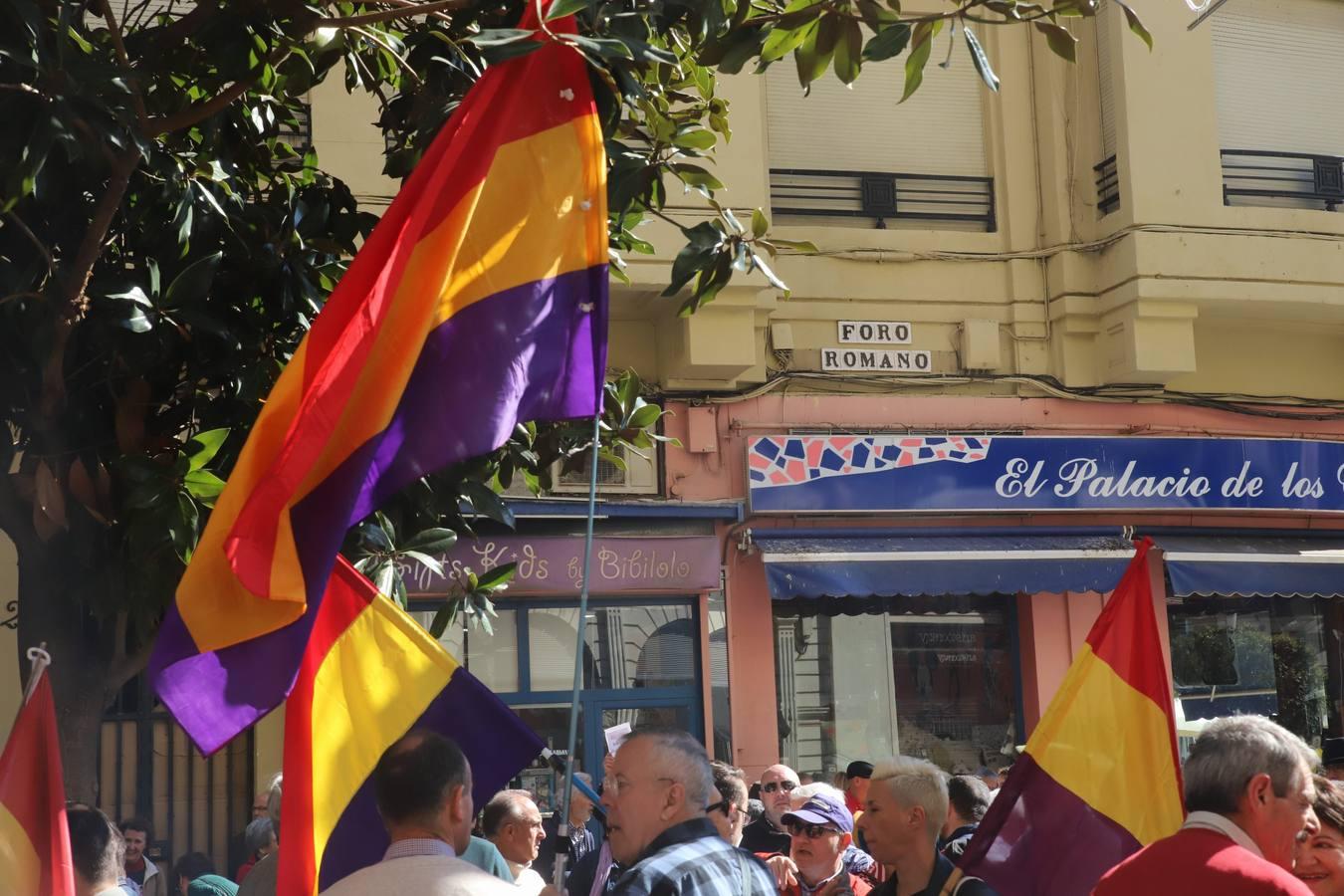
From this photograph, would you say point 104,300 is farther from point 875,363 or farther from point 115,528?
point 875,363

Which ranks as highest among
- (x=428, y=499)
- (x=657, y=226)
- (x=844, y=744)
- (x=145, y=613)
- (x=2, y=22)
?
(x=657, y=226)

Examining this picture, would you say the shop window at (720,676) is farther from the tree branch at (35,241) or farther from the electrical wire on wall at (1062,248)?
the tree branch at (35,241)

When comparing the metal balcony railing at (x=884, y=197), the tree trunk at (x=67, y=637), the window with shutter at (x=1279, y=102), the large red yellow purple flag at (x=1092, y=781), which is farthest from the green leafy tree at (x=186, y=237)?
the window with shutter at (x=1279, y=102)

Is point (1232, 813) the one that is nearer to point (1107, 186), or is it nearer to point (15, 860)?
point (15, 860)

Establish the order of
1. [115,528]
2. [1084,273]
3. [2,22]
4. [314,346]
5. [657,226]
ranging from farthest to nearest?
[1084,273] < [657,226] < [115,528] < [2,22] < [314,346]

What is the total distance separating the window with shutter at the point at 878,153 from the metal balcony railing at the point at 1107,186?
0.88 m

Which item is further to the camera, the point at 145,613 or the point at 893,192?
the point at 893,192

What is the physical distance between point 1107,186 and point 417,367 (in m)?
10.4

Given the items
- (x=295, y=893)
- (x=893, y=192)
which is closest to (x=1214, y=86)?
(x=893, y=192)

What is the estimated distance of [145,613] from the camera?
5.24 meters

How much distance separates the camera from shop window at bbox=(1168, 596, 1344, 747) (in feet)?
43.5

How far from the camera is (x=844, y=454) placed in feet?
40.7

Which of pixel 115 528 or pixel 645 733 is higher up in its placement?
pixel 115 528

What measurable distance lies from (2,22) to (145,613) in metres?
1.95
